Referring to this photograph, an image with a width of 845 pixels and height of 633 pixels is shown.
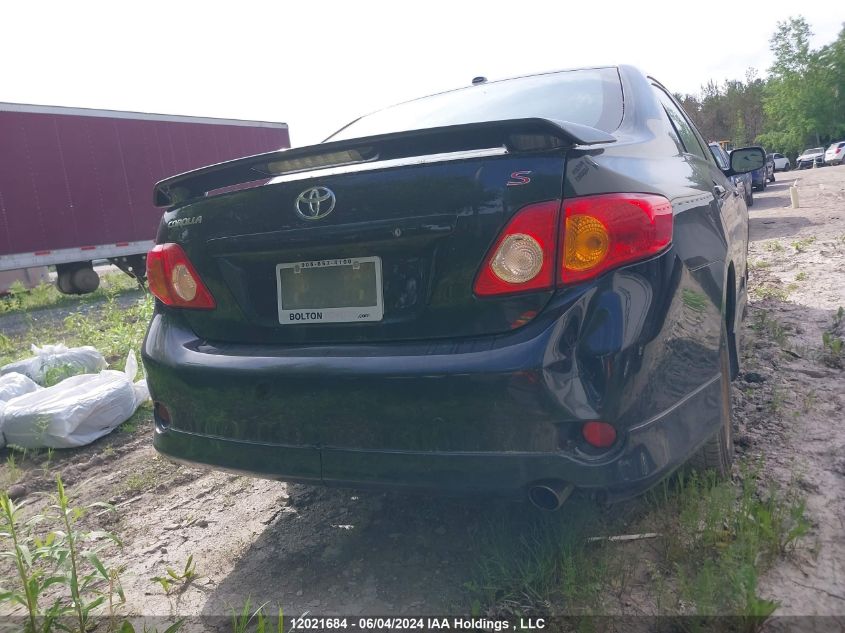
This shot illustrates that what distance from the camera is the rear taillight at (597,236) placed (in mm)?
1646

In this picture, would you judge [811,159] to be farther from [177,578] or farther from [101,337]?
[177,578]

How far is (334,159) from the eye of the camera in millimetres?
1995

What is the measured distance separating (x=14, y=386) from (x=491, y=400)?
371cm

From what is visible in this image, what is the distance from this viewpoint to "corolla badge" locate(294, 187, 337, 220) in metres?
1.89

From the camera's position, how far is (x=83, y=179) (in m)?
12.4

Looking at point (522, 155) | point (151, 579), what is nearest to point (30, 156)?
point (151, 579)

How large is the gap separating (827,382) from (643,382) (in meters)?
2.38

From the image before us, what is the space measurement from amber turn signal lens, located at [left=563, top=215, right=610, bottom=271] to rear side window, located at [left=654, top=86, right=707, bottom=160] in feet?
4.59

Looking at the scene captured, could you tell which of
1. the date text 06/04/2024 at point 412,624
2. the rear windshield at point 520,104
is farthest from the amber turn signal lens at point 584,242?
the date text 06/04/2024 at point 412,624

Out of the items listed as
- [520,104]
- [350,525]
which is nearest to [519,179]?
[520,104]

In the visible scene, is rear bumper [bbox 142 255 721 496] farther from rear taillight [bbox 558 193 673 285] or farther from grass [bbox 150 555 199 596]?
grass [bbox 150 555 199 596]

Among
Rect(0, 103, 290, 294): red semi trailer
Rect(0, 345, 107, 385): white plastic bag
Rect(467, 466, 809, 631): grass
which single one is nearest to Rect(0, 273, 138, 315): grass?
Rect(0, 103, 290, 294): red semi trailer

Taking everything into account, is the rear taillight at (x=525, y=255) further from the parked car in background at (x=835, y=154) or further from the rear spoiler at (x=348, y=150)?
the parked car in background at (x=835, y=154)

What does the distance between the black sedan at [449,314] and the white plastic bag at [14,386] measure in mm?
2439
